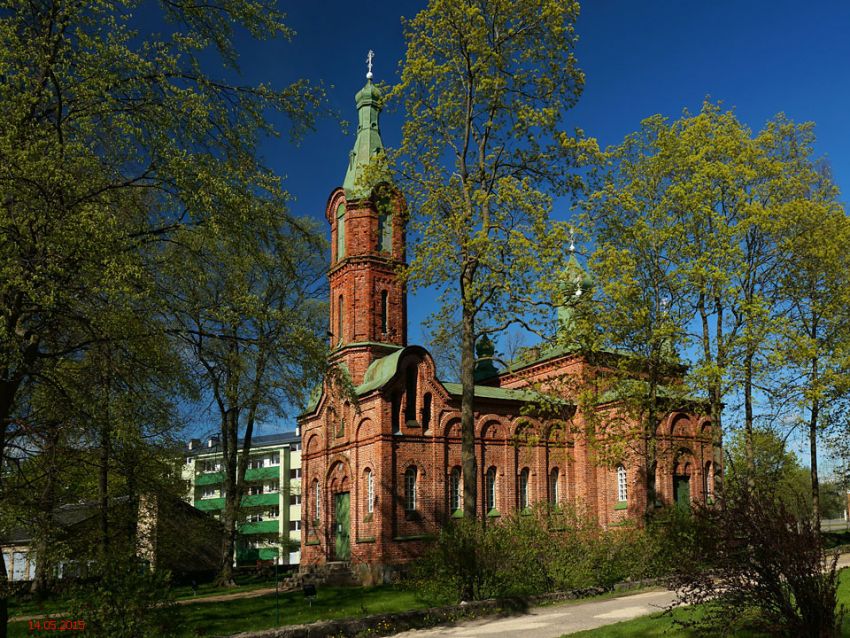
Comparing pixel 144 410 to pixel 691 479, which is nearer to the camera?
pixel 144 410

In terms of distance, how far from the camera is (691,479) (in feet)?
102

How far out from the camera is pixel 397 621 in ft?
44.7

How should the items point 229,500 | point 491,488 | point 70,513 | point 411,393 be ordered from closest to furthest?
point 70,513 < point 411,393 < point 229,500 < point 491,488

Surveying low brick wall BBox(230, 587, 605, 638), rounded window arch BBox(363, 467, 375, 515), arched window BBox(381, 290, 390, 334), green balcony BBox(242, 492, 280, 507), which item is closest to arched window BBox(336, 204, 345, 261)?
arched window BBox(381, 290, 390, 334)

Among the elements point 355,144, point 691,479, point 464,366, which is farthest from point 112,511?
point 691,479

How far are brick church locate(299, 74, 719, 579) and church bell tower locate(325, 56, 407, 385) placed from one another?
0.16ft

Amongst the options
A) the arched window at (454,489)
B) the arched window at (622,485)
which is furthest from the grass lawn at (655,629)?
the arched window at (622,485)

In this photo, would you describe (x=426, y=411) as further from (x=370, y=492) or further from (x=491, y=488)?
(x=491, y=488)

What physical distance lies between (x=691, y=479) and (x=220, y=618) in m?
20.4

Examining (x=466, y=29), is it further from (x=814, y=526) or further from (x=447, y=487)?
(x=447, y=487)

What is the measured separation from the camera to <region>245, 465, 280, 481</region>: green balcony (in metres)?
63.4

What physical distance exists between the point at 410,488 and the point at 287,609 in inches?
335

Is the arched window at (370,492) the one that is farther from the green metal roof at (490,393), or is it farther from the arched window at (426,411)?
the green metal roof at (490,393)
